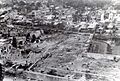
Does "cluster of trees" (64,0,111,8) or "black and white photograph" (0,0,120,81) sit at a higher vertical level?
"cluster of trees" (64,0,111,8)

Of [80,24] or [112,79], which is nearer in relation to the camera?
[112,79]

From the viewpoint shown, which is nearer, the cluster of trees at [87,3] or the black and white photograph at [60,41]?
the black and white photograph at [60,41]

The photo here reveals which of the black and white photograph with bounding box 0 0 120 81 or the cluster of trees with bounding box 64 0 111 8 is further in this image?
the cluster of trees with bounding box 64 0 111 8

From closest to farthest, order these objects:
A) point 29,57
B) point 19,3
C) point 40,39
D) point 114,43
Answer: point 29,57
point 114,43
point 40,39
point 19,3

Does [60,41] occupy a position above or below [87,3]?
below

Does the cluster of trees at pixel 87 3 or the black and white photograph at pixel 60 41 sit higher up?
the cluster of trees at pixel 87 3

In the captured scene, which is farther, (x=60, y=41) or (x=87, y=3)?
(x=87, y=3)

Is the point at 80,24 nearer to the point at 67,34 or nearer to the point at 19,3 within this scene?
the point at 67,34

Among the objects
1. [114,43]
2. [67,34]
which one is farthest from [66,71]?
[67,34]
